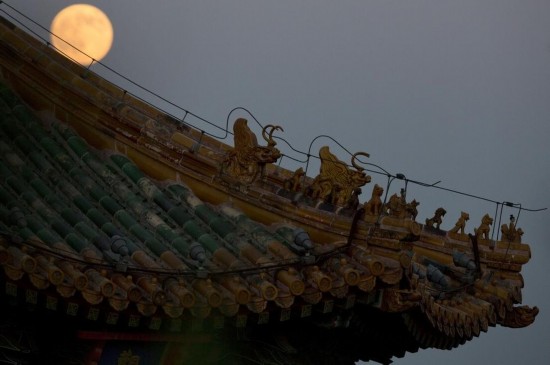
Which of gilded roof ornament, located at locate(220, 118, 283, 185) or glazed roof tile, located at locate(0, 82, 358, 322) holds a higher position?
gilded roof ornament, located at locate(220, 118, 283, 185)

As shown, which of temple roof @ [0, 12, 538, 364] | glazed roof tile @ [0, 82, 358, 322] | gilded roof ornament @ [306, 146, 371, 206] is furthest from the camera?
gilded roof ornament @ [306, 146, 371, 206]

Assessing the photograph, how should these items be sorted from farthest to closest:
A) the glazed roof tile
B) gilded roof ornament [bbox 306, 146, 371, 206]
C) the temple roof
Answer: gilded roof ornament [bbox 306, 146, 371, 206], the temple roof, the glazed roof tile

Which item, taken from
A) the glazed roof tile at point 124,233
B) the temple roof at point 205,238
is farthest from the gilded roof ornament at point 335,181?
the glazed roof tile at point 124,233

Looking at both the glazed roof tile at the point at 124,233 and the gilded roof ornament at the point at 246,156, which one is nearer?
the glazed roof tile at the point at 124,233

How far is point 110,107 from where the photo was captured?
1811 centimetres

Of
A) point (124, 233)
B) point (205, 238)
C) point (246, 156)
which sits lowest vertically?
point (124, 233)

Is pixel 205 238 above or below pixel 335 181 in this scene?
below

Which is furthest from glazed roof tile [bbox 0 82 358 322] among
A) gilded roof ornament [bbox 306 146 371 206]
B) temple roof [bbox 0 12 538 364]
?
gilded roof ornament [bbox 306 146 371 206]

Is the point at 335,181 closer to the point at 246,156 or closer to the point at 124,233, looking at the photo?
the point at 246,156

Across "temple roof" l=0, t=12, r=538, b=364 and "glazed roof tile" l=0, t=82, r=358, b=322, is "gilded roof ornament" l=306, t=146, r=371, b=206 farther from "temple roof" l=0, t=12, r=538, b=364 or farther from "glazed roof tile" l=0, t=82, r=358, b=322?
"glazed roof tile" l=0, t=82, r=358, b=322

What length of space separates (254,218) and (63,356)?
2911mm

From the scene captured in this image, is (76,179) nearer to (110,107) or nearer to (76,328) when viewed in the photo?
(110,107)

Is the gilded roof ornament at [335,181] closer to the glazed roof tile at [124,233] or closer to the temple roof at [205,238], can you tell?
the temple roof at [205,238]

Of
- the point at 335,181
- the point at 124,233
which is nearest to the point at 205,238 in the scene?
the point at 124,233
